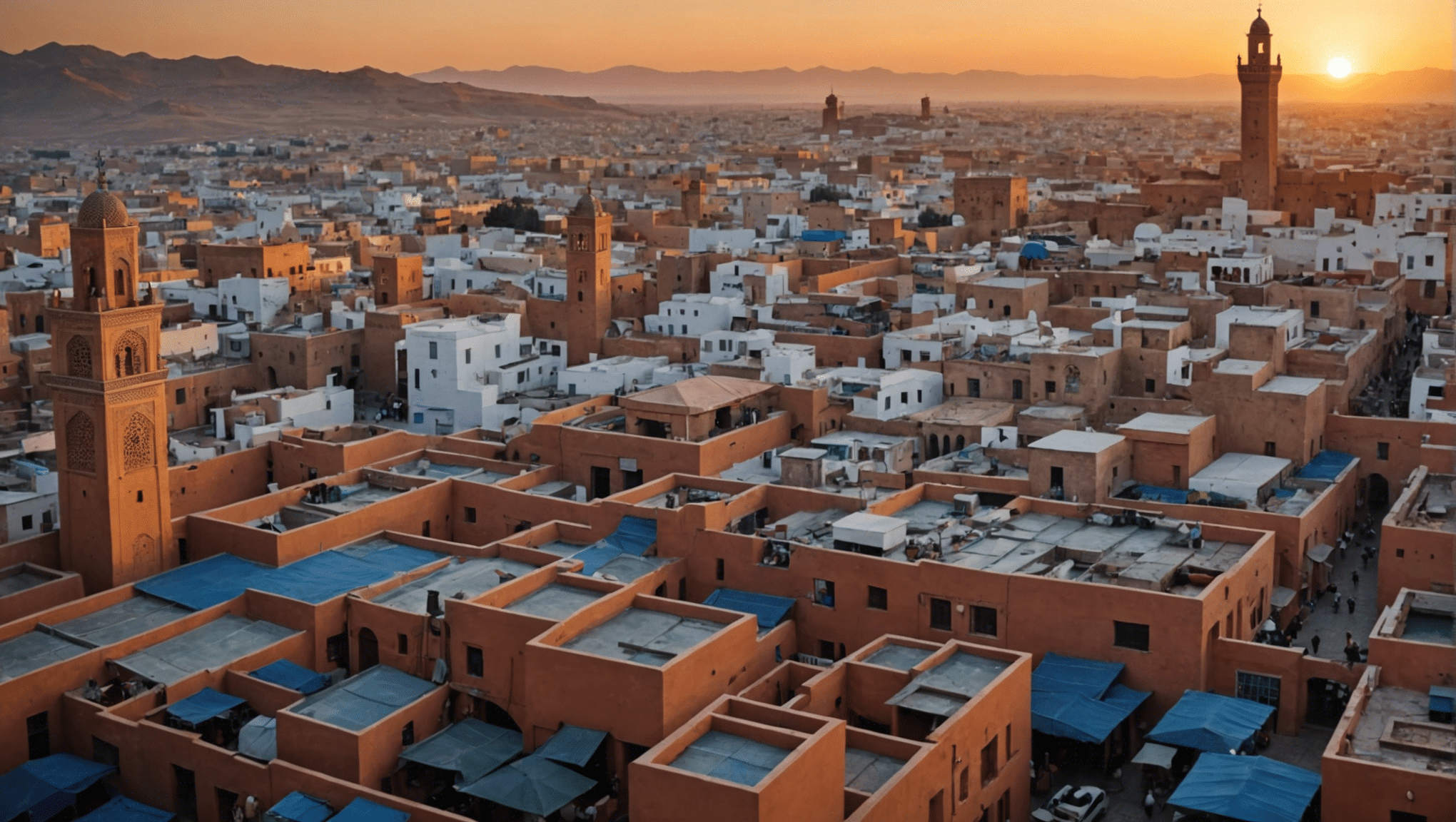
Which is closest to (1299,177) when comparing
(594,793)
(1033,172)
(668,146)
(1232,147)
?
(1033,172)

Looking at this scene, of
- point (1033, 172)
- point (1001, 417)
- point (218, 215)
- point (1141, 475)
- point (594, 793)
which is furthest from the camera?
point (1033, 172)

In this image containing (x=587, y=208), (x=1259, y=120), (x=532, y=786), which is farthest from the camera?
(x=1259, y=120)

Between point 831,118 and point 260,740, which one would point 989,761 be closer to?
point 260,740

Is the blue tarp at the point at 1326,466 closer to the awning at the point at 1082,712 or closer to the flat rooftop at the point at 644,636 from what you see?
the awning at the point at 1082,712

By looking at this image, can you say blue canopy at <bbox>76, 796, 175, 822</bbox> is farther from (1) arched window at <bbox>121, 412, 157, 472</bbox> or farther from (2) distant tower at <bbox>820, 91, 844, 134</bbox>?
(2) distant tower at <bbox>820, 91, 844, 134</bbox>

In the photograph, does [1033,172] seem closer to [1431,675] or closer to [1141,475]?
[1141,475]

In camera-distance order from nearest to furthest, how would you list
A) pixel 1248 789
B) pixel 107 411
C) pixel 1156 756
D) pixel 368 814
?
pixel 368 814, pixel 1248 789, pixel 1156 756, pixel 107 411

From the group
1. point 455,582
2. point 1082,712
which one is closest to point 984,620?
point 1082,712
